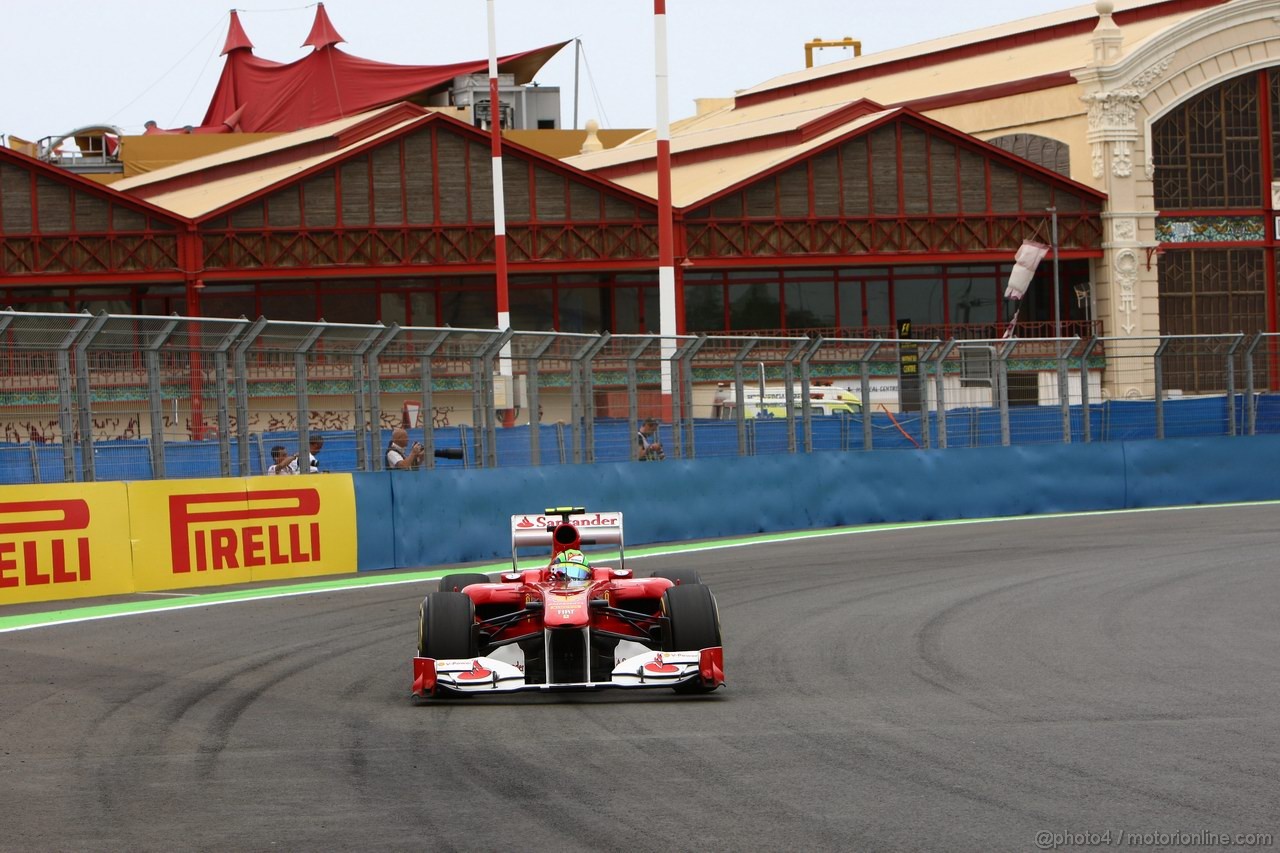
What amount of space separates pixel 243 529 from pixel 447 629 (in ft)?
24.5

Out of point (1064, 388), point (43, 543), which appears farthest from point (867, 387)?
point (43, 543)

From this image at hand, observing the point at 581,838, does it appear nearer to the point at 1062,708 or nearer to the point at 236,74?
the point at 1062,708

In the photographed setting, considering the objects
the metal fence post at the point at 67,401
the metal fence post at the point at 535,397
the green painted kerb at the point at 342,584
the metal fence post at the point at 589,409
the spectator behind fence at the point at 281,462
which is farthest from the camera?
the metal fence post at the point at 589,409

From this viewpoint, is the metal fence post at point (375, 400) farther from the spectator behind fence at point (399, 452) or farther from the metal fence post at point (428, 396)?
the metal fence post at point (428, 396)

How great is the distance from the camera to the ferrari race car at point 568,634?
935cm

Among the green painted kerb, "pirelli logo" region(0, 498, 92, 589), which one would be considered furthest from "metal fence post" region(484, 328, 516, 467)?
"pirelli logo" region(0, 498, 92, 589)

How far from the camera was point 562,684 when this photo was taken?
944 cm

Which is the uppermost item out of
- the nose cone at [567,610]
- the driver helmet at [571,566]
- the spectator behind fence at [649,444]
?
the spectator behind fence at [649,444]

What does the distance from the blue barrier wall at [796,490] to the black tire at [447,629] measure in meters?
8.12

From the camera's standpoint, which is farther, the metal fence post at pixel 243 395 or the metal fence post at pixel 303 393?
the metal fence post at pixel 303 393

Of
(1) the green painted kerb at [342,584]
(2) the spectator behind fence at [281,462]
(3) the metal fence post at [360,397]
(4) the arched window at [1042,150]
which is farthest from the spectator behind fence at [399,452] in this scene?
(4) the arched window at [1042,150]

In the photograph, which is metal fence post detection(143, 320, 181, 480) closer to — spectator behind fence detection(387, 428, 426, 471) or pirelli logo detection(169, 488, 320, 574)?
pirelli logo detection(169, 488, 320, 574)

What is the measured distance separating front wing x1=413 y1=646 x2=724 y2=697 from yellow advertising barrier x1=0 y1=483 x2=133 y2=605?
6775mm

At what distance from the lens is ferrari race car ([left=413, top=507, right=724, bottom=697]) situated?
9.35 m
